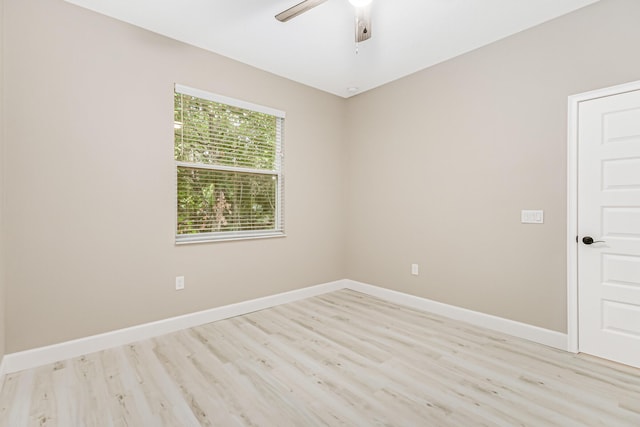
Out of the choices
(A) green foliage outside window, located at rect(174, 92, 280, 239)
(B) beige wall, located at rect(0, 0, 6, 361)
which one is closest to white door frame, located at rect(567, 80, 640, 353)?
(A) green foliage outside window, located at rect(174, 92, 280, 239)

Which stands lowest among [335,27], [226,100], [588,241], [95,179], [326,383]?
[326,383]

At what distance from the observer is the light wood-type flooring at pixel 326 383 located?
1.84m

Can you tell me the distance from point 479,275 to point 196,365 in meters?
2.74

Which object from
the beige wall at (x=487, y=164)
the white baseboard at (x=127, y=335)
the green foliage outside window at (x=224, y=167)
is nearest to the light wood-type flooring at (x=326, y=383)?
the white baseboard at (x=127, y=335)

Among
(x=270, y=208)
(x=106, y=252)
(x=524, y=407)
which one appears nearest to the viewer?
(x=524, y=407)

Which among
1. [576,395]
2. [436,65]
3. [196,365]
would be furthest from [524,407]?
[436,65]

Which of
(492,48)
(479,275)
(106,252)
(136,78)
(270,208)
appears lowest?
(479,275)

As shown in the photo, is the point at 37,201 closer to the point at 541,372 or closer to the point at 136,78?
the point at 136,78

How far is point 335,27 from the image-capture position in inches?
111

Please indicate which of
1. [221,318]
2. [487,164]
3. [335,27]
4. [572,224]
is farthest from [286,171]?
[572,224]

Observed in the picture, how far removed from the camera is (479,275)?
323cm

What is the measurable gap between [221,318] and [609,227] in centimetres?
357

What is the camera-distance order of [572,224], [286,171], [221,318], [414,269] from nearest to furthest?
[572,224]
[221,318]
[414,269]
[286,171]

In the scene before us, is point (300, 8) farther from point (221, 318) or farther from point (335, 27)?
point (221, 318)
